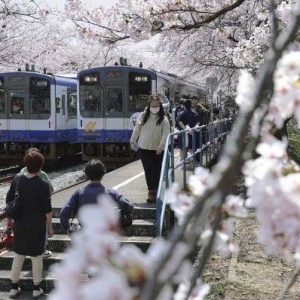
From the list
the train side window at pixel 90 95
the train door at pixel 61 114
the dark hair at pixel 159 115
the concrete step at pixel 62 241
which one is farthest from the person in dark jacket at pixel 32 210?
the train door at pixel 61 114

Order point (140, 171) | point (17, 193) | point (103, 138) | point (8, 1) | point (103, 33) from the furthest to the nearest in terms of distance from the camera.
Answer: point (8, 1) < point (103, 138) < point (140, 171) < point (103, 33) < point (17, 193)

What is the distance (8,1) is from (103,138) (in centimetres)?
586

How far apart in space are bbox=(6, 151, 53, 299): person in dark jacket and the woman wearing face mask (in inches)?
81.8

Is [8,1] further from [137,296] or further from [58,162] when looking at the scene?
[137,296]

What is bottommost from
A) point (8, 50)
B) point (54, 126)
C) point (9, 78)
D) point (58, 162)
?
point (58, 162)

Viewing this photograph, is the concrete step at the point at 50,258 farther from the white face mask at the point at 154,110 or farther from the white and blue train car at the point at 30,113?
the white and blue train car at the point at 30,113

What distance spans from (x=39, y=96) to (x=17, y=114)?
821mm

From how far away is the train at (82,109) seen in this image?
1476 cm

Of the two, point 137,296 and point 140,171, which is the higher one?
point 137,296

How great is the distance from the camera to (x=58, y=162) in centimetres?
1788

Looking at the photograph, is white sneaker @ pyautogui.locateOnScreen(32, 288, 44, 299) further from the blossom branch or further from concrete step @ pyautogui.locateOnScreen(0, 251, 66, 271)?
the blossom branch

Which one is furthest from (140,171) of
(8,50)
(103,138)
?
(8,50)

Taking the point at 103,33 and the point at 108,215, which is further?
the point at 103,33

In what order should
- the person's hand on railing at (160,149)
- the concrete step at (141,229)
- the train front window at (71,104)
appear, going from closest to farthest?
the concrete step at (141,229), the person's hand on railing at (160,149), the train front window at (71,104)
